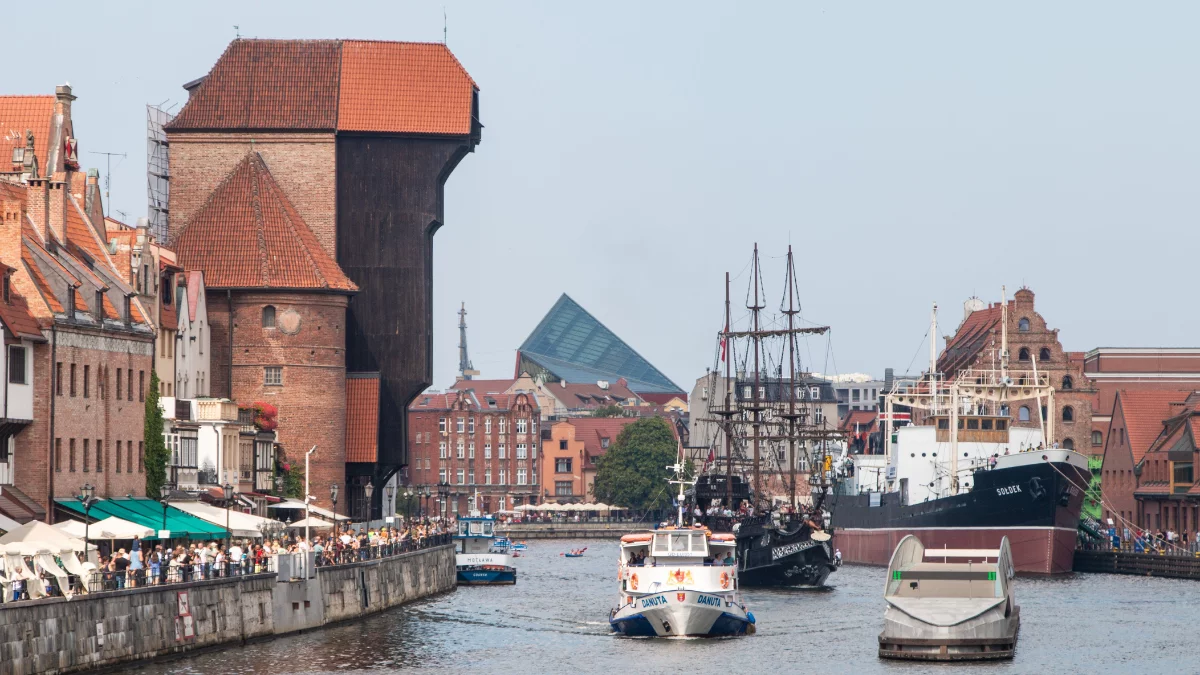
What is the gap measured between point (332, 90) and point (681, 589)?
54.0 metres

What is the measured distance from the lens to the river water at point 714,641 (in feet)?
185

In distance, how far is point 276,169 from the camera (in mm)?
110000

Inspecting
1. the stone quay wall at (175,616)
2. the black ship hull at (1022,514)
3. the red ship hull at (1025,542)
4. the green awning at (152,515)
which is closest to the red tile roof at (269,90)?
the black ship hull at (1022,514)

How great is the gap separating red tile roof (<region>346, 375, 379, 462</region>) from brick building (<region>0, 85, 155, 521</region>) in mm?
29766

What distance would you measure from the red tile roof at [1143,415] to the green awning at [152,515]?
7332 cm

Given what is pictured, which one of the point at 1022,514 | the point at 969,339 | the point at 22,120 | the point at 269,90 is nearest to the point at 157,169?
the point at 269,90

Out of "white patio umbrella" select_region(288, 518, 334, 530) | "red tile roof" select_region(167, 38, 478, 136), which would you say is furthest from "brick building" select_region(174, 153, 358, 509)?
"white patio umbrella" select_region(288, 518, 334, 530)

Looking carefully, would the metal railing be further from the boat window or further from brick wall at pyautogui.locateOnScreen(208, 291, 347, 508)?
brick wall at pyautogui.locateOnScreen(208, 291, 347, 508)

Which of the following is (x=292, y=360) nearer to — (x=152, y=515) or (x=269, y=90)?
Answer: (x=269, y=90)

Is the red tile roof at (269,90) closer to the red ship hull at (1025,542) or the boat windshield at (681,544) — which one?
the red ship hull at (1025,542)

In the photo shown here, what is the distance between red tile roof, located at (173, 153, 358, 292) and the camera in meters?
104

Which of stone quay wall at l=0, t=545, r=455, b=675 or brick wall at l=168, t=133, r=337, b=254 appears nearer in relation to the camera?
stone quay wall at l=0, t=545, r=455, b=675

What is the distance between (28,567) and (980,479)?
66627mm

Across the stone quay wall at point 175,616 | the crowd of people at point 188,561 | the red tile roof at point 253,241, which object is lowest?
the stone quay wall at point 175,616
